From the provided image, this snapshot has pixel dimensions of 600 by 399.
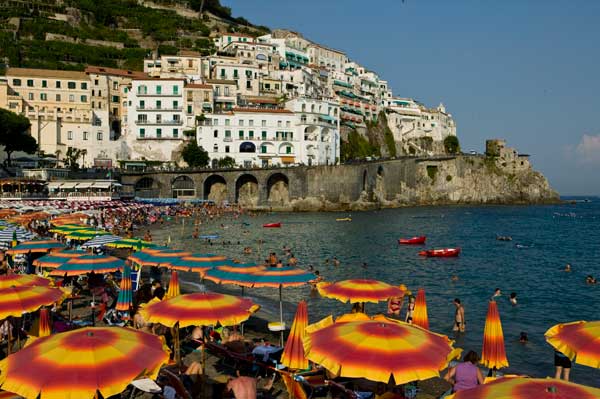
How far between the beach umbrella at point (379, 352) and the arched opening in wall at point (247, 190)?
73.0 meters

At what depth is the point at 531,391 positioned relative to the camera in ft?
16.6

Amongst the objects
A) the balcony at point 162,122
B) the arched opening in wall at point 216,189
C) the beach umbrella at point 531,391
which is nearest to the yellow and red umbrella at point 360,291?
the beach umbrella at point 531,391

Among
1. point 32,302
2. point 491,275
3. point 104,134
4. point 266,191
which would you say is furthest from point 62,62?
point 32,302

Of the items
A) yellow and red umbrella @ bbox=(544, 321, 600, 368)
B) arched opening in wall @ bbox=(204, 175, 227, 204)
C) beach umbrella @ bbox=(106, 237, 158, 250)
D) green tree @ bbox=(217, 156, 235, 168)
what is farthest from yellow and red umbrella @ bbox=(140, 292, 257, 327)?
green tree @ bbox=(217, 156, 235, 168)

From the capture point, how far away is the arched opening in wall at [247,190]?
79.8 metres

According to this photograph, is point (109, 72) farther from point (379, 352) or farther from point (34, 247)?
point (379, 352)

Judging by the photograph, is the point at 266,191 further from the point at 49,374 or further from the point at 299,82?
the point at 49,374

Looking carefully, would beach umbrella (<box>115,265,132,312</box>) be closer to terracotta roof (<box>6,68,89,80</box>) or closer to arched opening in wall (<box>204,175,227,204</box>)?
arched opening in wall (<box>204,175,227,204</box>)

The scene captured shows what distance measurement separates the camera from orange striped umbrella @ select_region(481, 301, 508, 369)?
34.2ft

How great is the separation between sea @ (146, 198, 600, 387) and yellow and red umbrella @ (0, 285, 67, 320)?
8.58 meters

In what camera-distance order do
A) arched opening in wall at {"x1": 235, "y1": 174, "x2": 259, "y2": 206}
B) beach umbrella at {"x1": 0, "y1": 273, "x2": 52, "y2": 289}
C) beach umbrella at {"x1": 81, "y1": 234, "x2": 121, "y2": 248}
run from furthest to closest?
arched opening in wall at {"x1": 235, "y1": 174, "x2": 259, "y2": 206} < beach umbrella at {"x1": 81, "y1": 234, "x2": 121, "y2": 248} < beach umbrella at {"x1": 0, "y1": 273, "x2": 52, "y2": 289}

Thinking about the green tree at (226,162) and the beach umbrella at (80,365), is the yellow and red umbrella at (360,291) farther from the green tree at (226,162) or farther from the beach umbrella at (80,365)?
the green tree at (226,162)

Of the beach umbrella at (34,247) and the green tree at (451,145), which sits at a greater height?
the green tree at (451,145)

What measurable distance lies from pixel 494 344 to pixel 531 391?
5889mm
